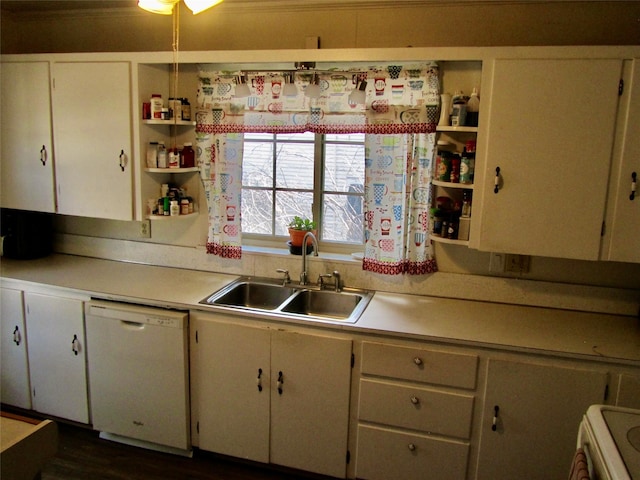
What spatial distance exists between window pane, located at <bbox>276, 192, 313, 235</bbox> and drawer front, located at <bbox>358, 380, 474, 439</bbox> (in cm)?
108

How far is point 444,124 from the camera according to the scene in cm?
239

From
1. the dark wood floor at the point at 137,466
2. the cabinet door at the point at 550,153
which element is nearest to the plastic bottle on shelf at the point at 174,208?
the dark wood floor at the point at 137,466

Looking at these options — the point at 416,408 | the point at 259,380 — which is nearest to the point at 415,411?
the point at 416,408

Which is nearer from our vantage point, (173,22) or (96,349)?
(96,349)

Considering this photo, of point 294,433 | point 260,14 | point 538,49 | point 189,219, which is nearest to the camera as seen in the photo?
point 538,49

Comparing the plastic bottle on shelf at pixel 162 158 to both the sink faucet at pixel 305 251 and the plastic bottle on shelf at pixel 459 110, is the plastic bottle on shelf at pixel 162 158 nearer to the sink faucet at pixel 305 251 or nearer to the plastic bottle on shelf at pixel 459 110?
the sink faucet at pixel 305 251

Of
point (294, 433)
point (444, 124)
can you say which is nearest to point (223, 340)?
point (294, 433)

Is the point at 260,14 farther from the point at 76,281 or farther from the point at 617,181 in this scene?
the point at 617,181

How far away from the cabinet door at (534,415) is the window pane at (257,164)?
1.58 m

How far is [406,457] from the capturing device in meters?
2.24

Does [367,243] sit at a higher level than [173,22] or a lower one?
lower

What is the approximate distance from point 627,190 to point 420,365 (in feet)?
3.72

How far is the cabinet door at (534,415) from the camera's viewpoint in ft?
6.64

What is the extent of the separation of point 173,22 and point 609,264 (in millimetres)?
2632
